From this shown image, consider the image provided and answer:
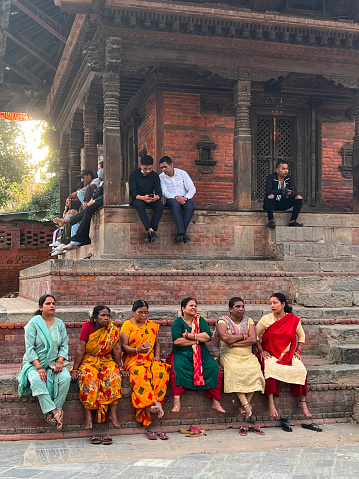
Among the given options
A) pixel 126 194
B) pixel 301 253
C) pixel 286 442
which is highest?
pixel 126 194

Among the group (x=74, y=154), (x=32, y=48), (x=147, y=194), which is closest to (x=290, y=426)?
(x=147, y=194)

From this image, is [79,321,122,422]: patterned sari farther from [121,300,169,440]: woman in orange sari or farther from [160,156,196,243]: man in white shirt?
[160,156,196,243]: man in white shirt

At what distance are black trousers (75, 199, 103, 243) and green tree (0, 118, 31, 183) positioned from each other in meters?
21.8

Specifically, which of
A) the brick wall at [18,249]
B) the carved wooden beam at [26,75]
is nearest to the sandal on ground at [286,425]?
the brick wall at [18,249]

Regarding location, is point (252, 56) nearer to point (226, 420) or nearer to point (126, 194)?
point (126, 194)

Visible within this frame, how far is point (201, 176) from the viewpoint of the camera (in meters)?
12.9

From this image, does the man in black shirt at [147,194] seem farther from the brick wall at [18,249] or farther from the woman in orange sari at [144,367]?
the brick wall at [18,249]

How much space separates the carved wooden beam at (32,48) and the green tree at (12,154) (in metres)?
16.8

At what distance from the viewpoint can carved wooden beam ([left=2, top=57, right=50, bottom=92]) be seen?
15.5m

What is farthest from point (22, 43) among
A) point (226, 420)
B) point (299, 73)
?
point (226, 420)

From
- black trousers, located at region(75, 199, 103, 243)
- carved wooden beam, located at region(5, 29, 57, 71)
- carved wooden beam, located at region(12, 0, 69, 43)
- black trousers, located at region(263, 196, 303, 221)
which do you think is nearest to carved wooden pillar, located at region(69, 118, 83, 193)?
carved wooden beam, located at region(5, 29, 57, 71)

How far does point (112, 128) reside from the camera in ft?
34.5

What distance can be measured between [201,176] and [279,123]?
2.26m

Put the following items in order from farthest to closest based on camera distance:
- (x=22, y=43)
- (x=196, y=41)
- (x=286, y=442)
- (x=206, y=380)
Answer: (x=22, y=43), (x=196, y=41), (x=206, y=380), (x=286, y=442)
